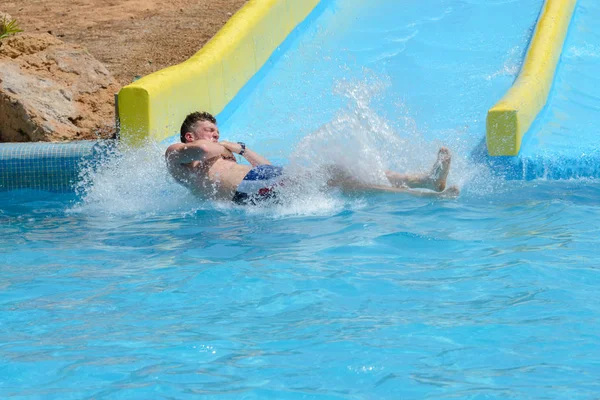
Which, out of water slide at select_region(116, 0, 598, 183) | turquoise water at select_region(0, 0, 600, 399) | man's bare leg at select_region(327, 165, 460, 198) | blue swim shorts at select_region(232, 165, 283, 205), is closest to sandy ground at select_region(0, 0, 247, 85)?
water slide at select_region(116, 0, 598, 183)

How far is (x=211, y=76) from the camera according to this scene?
680 centimetres

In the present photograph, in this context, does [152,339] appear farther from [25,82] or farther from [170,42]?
[170,42]

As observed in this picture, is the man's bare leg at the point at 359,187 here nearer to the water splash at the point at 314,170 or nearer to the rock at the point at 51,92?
the water splash at the point at 314,170

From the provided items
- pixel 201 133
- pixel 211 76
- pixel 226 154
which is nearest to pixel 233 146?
pixel 226 154

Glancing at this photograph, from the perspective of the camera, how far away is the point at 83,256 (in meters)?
4.27

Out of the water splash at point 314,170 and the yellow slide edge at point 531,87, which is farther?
the yellow slide edge at point 531,87

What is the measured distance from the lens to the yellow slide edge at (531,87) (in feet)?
18.2

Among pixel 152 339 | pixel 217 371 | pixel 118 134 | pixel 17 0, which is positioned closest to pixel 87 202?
pixel 118 134

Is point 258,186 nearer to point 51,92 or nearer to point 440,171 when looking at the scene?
point 440,171

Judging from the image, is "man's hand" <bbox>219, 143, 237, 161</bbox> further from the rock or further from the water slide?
the rock

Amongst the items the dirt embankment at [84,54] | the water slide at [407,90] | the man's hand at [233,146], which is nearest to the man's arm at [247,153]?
the man's hand at [233,146]

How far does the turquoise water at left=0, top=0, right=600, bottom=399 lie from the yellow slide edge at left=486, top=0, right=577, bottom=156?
10.2 inches

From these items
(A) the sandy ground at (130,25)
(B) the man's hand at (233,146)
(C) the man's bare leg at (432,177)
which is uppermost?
(A) the sandy ground at (130,25)

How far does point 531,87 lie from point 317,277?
303 cm
